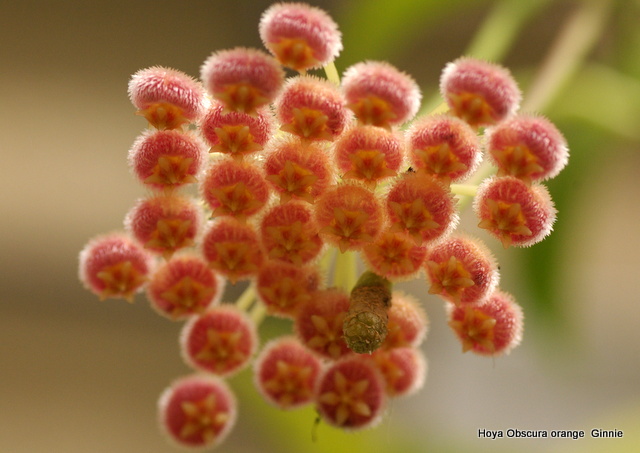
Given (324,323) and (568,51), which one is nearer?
(324,323)

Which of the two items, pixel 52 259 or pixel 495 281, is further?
pixel 52 259

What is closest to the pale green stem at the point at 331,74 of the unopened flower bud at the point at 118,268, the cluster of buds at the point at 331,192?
the cluster of buds at the point at 331,192

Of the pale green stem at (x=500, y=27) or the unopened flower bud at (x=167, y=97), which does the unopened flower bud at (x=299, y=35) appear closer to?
the unopened flower bud at (x=167, y=97)

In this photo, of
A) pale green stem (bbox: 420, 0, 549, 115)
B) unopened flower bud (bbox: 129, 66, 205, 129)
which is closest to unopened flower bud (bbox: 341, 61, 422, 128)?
unopened flower bud (bbox: 129, 66, 205, 129)

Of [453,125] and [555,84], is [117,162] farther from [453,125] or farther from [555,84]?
[453,125]

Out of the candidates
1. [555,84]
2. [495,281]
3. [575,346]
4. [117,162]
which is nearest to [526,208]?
[495,281]

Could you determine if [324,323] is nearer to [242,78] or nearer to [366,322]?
[366,322]

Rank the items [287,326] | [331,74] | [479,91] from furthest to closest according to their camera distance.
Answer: [287,326] < [331,74] < [479,91]

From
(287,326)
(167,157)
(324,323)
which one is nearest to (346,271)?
(324,323)
